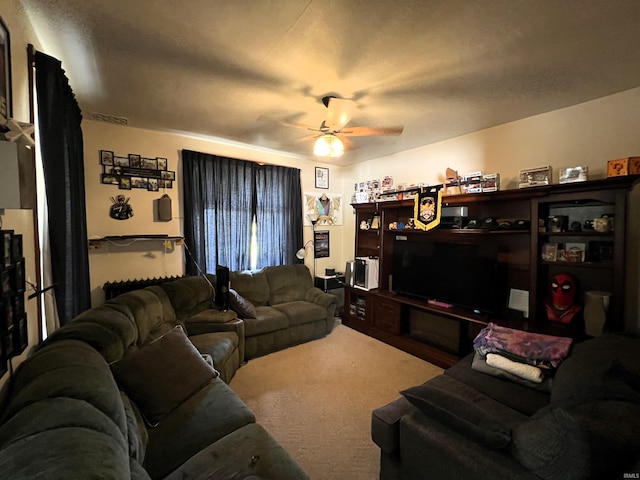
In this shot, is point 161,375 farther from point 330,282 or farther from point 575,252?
point 575,252

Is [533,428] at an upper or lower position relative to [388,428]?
upper

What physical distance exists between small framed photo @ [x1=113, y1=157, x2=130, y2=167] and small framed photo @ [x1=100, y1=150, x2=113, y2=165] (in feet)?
0.12

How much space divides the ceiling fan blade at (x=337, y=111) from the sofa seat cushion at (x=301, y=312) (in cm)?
230

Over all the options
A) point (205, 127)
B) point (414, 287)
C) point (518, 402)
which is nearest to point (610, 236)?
point (518, 402)

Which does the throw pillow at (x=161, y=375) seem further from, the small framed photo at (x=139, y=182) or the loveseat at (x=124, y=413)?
the small framed photo at (x=139, y=182)

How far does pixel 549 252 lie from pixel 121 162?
463 cm

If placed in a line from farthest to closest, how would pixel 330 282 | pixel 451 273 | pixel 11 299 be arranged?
pixel 330 282
pixel 451 273
pixel 11 299

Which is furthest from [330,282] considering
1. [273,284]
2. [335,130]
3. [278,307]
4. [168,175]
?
[168,175]

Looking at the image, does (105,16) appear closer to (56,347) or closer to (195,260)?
(56,347)

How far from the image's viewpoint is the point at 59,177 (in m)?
1.75

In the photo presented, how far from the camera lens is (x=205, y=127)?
3217mm

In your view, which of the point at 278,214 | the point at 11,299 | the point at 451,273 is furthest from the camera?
the point at 278,214

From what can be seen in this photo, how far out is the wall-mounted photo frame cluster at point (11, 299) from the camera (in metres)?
1.06

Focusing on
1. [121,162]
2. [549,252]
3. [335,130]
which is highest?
[335,130]
